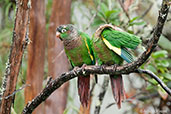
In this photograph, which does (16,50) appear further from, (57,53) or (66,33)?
(57,53)

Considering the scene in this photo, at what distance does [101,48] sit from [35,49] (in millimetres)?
678

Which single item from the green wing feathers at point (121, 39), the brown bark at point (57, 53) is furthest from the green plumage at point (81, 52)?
the brown bark at point (57, 53)

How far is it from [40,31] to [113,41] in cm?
75

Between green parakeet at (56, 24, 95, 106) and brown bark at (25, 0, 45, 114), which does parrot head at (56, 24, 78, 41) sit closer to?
green parakeet at (56, 24, 95, 106)

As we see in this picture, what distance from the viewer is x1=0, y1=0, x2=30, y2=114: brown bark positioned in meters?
1.08

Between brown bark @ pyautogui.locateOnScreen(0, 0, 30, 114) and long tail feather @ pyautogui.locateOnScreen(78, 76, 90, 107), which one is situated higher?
brown bark @ pyautogui.locateOnScreen(0, 0, 30, 114)

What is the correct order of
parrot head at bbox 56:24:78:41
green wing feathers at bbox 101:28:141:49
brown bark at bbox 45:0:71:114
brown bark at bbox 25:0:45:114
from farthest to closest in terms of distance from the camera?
brown bark at bbox 45:0:71:114 → brown bark at bbox 25:0:45:114 → parrot head at bbox 56:24:78:41 → green wing feathers at bbox 101:28:141:49

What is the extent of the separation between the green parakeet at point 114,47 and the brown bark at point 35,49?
2.03 ft

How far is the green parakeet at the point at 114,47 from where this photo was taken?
1.09m

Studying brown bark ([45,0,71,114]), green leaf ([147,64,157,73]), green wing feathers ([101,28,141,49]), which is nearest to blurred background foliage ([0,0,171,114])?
green leaf ([147,64,157,73])

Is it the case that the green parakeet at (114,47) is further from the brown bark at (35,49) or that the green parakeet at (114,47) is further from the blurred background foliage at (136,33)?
the brown bark at (35,49)

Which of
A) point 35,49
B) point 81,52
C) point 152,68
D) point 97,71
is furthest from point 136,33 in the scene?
point 97,71

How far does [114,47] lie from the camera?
3.76 ft

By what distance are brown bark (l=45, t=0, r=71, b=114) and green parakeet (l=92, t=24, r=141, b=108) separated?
87 centimetres
